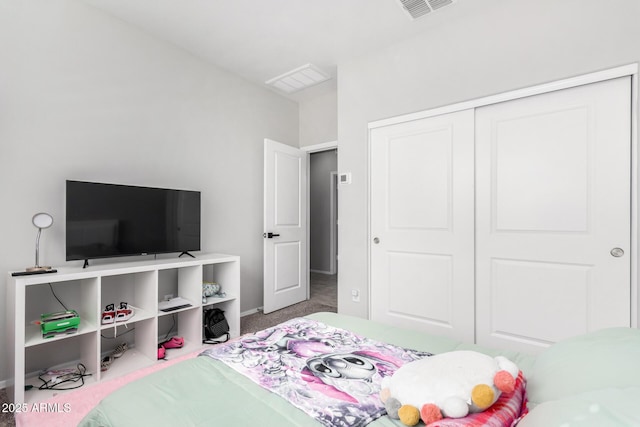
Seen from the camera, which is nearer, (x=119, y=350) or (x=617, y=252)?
(x=617, y=252)

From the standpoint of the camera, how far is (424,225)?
107 inches

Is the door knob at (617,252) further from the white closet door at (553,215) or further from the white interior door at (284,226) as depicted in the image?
the white interior door at (284,226)

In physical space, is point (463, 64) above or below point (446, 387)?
above

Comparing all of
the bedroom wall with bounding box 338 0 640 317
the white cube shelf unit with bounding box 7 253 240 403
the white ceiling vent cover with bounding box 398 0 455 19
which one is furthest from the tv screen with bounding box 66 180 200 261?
the white ceiling vent cover with bounding box 398 0 455 19

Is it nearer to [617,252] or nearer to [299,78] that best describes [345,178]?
[299,78]

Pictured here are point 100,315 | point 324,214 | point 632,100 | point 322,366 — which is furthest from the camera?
point 324,214

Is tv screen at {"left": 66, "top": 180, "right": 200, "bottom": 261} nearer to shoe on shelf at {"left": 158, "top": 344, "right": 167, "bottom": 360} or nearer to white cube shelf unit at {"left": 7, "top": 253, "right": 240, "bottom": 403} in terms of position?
white cube shelf unit at {"left": 7, "top": 253, "right": 240, "bottom": 403}

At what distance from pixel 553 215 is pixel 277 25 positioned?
2598 millimetres

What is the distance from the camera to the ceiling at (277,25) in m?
2.39

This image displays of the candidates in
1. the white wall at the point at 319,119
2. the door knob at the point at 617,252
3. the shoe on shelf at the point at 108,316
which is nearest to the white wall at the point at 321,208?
the white wall at the point at 319,119

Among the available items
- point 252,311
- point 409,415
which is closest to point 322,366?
point 409,415

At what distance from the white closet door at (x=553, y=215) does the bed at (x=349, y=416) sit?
130cm

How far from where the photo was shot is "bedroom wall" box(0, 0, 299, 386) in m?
2.06

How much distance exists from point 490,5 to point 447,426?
2.83 metres
